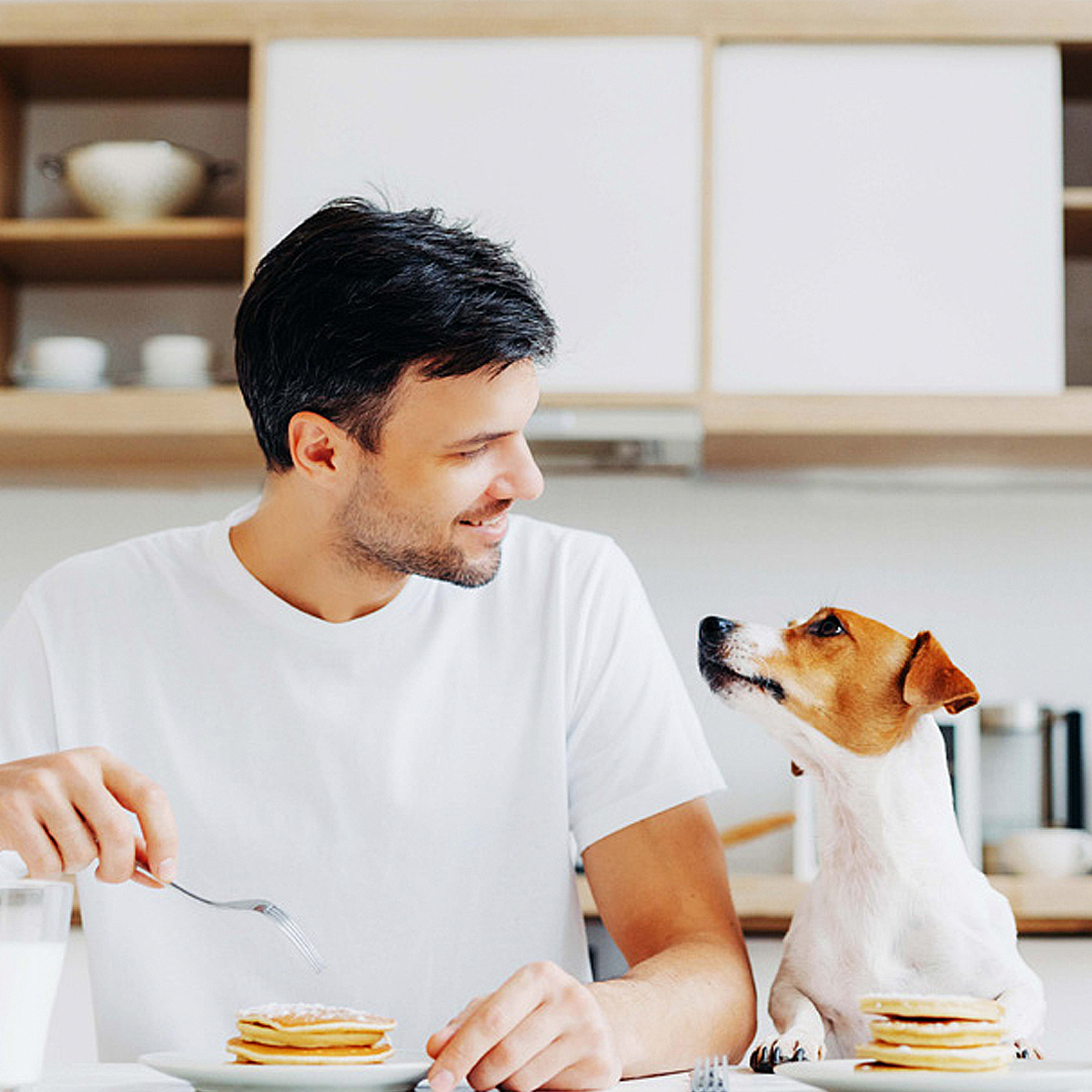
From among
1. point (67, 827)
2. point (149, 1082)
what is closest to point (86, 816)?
point (67, 827)

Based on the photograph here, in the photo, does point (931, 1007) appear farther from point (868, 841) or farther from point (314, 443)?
point (314, 443)

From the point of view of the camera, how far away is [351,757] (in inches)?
53.9

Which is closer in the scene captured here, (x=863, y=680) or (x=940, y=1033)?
(x=940, y=1033)

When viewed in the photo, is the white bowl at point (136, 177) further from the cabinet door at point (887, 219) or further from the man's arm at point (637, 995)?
the man's arm at point (637, 995)

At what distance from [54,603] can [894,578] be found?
1.75 meters

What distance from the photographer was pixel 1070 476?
2.82 meters

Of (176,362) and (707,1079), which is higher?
(176,362)

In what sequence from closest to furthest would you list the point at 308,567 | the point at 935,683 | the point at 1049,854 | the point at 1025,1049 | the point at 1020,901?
the point at 1025,1049 → the point at 935,683 → the point at 308,567 → the point at 1020,901 → the point at 1049,854

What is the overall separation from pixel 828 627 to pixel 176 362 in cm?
173

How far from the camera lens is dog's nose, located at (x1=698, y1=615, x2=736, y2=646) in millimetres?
1170

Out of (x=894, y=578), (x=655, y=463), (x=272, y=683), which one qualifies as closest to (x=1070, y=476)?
(x=894, y=578)

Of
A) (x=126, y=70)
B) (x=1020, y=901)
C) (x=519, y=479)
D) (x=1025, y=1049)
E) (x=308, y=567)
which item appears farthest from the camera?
(x=126, y=70)

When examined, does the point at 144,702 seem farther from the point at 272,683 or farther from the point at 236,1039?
the point at 236,1039

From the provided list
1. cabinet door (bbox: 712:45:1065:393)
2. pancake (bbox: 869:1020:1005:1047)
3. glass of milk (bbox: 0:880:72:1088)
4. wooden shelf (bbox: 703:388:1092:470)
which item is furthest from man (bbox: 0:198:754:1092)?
cabinet door (bbox: 712:45:1065:393)
